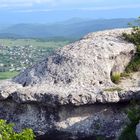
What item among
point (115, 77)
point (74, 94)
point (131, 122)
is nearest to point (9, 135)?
point (74, 94)

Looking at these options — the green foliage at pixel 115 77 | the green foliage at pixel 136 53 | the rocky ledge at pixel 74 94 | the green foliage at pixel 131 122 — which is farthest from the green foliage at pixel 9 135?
the green foliage at pixel 136 53

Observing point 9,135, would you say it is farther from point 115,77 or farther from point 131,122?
point 115,77

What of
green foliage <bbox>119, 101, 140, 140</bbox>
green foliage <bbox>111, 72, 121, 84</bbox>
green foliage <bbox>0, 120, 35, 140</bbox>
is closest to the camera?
green foliage <bbox>0, 120, 35, 140</bbox>

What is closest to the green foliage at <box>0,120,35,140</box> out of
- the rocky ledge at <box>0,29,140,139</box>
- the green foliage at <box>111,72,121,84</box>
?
the rocky ledge at <box>0,29,140,139</box>

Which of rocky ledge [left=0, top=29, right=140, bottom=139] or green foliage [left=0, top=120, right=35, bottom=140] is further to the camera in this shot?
rocky ledge [left=0, top=29, right=140, bottom=139]

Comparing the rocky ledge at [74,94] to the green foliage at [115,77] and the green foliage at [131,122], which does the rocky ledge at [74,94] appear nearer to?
the green foliage at [115,77]

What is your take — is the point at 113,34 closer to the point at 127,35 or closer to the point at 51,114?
the point at 127,35

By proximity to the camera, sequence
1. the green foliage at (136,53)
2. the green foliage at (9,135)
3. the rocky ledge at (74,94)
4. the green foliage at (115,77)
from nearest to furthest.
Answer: the green foliage at (9,135), the rocky ledge at (74,94), the green foliage at (115,77), the green foliage at (136,53)

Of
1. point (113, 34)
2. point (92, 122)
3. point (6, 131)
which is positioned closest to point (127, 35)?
point (113, 34)

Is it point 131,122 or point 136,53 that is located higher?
point 136,53

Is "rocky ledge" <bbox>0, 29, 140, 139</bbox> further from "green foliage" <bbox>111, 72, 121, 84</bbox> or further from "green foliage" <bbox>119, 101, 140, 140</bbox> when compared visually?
"green foliage" <bbox>119, 101, 140, 140</bbox>
